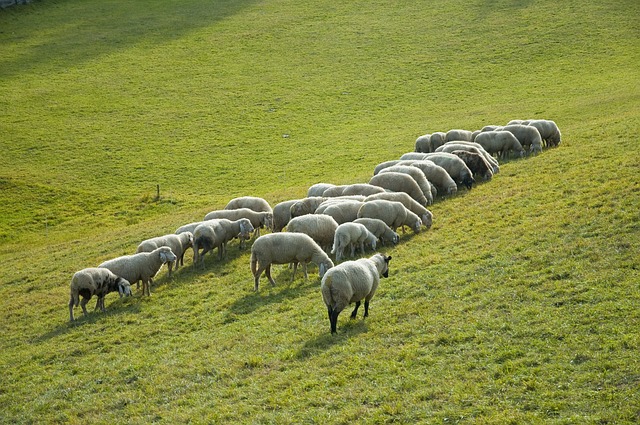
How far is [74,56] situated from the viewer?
7306 cm

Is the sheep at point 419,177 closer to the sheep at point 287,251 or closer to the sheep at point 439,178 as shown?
the sheep at point 439,178

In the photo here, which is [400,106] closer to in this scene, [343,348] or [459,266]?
[459,266]

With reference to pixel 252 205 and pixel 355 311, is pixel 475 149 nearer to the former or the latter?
pixel 252 205

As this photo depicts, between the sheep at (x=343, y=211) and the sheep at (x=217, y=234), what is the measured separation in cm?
280

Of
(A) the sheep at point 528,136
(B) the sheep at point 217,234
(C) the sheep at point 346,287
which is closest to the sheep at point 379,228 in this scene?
(B) the sheep at point 217,234

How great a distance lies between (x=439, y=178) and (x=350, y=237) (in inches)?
310

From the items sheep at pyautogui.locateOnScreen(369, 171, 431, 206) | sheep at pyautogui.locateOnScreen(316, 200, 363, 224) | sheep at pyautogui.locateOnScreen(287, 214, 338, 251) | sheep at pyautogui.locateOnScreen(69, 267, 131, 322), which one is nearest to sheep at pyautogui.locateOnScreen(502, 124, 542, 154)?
sheep at pyautogui.locateOnScreen(369, 171, 431, 206)

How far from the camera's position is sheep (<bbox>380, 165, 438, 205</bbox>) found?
2653 centimetres

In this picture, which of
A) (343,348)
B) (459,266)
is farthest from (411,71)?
(343,348)

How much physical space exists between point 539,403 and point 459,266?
25.1 feet

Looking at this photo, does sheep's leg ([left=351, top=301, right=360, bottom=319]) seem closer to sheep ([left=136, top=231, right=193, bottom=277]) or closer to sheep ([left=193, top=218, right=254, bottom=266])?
sheep ([left=193, top=218, right=254, bottom=266])

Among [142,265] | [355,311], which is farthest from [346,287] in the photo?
[142,265]

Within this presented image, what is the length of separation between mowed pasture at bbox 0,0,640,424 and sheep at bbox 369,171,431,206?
93 centimetres

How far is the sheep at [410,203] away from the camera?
23.9m
